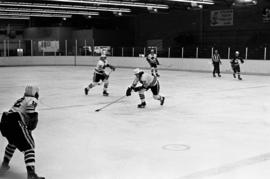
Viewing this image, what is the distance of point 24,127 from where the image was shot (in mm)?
4719

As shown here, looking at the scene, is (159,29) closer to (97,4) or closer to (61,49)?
(97,4)

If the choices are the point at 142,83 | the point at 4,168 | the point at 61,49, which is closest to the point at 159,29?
the point at 61,49

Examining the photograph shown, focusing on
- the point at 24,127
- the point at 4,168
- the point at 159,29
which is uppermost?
the point at 159,29

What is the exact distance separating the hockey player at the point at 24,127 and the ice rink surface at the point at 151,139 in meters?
0.38

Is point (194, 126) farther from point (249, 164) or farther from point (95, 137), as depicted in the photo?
point (249, 164)

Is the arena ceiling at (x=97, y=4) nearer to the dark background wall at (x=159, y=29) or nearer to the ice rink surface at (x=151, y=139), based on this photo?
the dark background wall at (x=159, y=29)

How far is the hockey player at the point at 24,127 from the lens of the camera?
466 cm

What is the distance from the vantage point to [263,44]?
2664 centimetres

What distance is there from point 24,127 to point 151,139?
2709 mm

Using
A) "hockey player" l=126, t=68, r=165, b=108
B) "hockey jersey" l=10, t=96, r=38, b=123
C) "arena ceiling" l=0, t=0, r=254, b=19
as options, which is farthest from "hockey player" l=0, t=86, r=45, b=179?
"arena ceiling" l=0, t=0, r=254, b=19

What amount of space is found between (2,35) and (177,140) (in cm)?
3897

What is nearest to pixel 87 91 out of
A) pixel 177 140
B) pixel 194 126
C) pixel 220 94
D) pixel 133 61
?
pixel 220 94

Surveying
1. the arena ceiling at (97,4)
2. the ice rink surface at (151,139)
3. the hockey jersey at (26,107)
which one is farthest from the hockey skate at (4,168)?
the arena ceiling at (97,4)

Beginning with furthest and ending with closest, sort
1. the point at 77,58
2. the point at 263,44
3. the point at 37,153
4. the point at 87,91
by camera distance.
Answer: the point at 77,58
the point at 263,44
the point at 87,91
the point at 37,153
